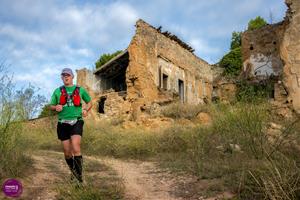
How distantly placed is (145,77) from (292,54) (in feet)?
25.2

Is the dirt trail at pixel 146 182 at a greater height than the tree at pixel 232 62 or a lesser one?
lesser

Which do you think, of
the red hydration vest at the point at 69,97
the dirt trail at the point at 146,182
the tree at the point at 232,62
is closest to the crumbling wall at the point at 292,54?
the dirt trail at the point at 146,182

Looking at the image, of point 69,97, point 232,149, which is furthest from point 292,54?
point 69,97

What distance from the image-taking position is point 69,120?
17.9 feet

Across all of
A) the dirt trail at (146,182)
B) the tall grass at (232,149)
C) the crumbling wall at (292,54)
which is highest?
the crumbling wall at (292,54)

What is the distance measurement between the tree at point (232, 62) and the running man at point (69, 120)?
20.3 metres

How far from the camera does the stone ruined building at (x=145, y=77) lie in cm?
1727

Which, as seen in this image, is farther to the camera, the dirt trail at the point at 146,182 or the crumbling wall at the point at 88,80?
the crumbling wall at the point at 88,80

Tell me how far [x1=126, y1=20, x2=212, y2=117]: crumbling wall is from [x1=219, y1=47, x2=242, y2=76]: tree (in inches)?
127

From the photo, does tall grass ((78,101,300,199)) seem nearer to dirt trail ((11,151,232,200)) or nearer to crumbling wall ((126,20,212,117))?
dirt trail ((11,151,232,200))

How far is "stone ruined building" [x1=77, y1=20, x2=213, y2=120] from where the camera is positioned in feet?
56.7

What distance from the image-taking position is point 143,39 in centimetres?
1811

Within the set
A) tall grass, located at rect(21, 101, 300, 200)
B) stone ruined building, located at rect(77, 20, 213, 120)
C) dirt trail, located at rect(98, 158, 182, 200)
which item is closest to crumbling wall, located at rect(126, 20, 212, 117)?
stone ruined building, located at rect(77, 20, 213, 120)

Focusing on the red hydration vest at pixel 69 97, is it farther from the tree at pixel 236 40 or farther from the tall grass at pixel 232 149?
the tree at pixel 236 40
